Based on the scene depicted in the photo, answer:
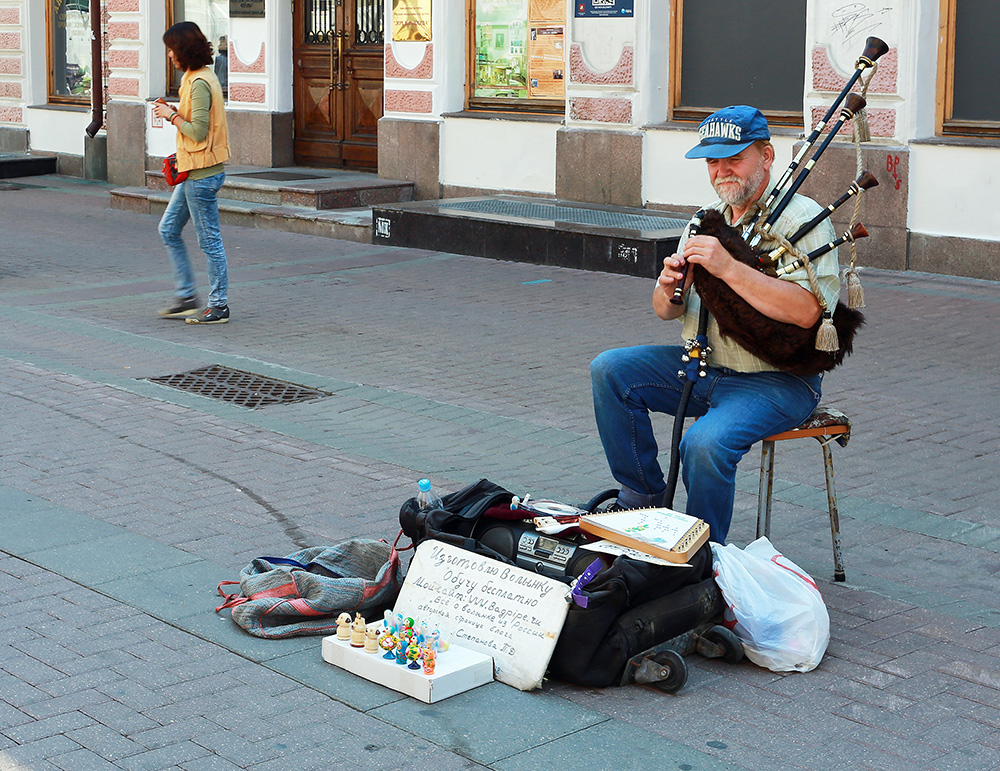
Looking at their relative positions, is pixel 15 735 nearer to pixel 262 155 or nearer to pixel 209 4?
pixel 262 155

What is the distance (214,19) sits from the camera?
1664cm

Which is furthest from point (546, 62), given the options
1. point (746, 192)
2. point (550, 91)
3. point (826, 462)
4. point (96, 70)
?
point (826, 462)

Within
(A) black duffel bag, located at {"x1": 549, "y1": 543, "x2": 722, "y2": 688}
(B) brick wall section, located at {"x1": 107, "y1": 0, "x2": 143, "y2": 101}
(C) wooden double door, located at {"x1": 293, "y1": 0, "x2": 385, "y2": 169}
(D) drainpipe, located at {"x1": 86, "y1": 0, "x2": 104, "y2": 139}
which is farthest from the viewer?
(D) drainpipe, located at {"x1": 86, "y1": 0, "x2": 104, "y2": 139}

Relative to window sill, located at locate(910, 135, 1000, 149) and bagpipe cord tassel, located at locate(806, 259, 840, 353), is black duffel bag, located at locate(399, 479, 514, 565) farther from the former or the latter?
window sill, located at locate(910, 135, 1000, 149)

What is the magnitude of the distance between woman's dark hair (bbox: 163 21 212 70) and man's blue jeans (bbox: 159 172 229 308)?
739 mm

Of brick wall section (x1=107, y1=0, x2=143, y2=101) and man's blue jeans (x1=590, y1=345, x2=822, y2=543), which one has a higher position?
brick wall section (x1=107, y1=0, x2=143, y2=101)

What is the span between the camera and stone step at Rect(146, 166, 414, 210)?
13656 millimetres

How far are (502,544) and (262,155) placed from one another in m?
12.4

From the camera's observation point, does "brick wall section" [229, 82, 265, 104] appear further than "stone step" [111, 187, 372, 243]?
Yes

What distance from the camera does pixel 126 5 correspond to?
17422 millimetres

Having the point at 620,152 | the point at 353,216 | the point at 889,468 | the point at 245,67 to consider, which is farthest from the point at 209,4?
the point at 889,468

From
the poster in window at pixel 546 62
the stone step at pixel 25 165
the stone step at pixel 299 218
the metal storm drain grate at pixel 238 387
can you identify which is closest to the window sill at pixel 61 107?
the stone step at pixel 25 165

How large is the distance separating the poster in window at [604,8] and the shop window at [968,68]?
2878 mm

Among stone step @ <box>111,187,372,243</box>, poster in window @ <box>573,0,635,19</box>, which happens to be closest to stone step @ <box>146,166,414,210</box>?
stone step @ <box>111,187,372,243</box>
